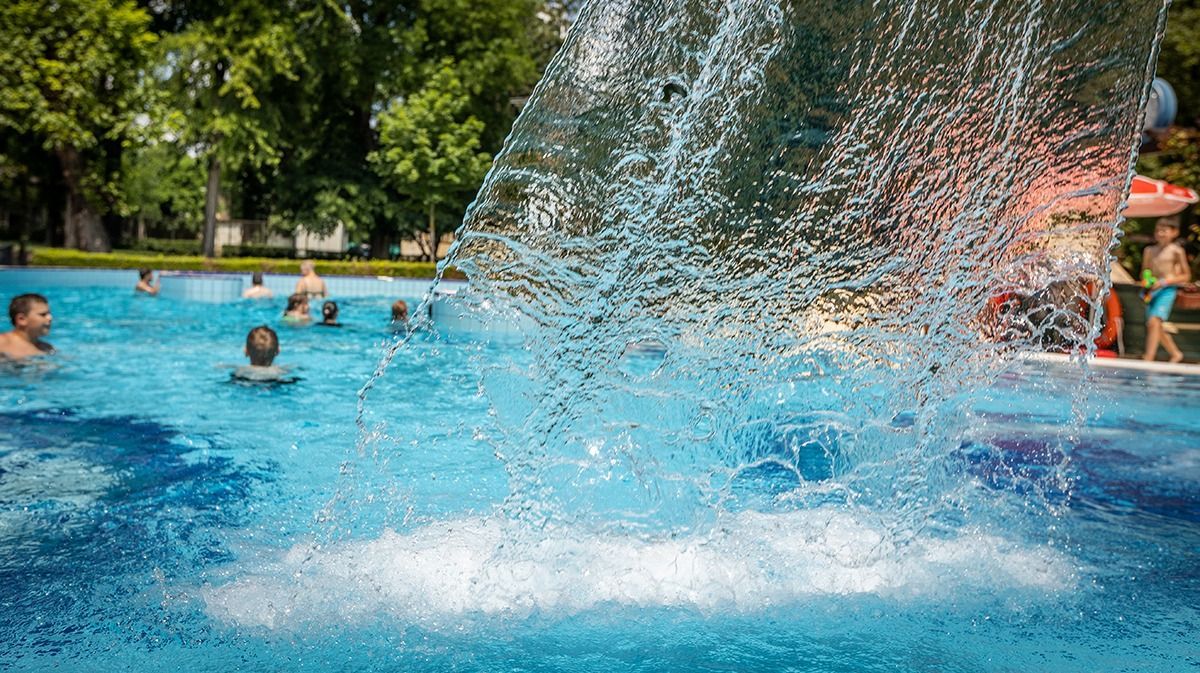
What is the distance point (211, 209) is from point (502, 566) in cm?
2749

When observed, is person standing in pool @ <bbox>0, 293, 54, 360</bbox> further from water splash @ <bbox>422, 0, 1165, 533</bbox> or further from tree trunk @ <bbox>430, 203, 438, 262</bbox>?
tree trunk @ <bbox>430, 203, 438, 262</bbox>

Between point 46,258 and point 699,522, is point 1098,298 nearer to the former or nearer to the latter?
point 699,522

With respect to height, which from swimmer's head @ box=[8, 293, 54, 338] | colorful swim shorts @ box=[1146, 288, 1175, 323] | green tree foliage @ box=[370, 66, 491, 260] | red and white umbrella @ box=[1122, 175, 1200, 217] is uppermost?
green tree foliage @ box=[370, 66, 491, 260]

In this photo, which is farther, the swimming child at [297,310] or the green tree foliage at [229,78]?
the green tree foliage at [229,78]

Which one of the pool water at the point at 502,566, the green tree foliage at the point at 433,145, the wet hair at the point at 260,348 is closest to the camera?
the pool water at the point at 502,566

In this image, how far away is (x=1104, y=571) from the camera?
4.53m

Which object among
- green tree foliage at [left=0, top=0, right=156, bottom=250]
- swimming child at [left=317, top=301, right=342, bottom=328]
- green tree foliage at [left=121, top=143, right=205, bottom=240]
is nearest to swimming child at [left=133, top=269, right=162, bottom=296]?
swimming child at [left=317, top=301, right=342, bottom=328]

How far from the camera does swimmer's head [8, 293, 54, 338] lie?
29.3 feet

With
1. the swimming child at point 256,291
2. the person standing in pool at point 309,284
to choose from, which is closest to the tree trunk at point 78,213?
the swimming child at point 256,291

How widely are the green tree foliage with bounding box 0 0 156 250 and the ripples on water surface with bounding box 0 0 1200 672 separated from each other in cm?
2283

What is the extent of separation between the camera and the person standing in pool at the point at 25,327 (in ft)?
29.4

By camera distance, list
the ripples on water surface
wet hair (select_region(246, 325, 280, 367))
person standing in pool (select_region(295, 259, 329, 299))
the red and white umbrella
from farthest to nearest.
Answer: person standing in pool (select_region(295, 259, 329, 299)) → the red and white umbrella → wet hair (select_region(246, 325, 280, 367)) → the ripples on water surface

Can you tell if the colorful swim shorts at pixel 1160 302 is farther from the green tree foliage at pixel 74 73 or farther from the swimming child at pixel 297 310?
the green tree foliage at pixel 74 73

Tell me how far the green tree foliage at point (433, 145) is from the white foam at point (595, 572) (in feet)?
80.8
